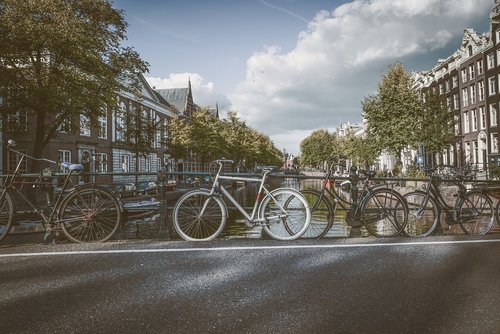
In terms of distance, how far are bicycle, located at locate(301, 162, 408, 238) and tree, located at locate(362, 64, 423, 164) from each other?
87.9 ft

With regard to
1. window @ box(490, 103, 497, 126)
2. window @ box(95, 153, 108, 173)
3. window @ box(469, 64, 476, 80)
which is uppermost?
window @ box(469, 64, 476, 80)

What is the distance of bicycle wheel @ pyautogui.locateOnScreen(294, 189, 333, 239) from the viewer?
588cm

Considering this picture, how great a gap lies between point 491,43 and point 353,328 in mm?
45728

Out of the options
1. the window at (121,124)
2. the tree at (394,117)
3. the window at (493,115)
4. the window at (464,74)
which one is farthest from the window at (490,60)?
the window at (121,124)

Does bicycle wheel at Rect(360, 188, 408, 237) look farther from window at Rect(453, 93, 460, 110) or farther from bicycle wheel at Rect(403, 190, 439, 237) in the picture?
window at Rect(453, 93, 460, 110)

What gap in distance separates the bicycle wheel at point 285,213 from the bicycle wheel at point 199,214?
2.17 feet

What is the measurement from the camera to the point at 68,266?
12.8 feet

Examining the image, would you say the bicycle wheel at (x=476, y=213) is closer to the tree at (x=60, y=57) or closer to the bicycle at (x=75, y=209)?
the bicycle at (x=75, y=209)

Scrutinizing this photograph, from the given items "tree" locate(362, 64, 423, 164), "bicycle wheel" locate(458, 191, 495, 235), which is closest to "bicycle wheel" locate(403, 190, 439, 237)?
"bicycle wheel" locate(458, 191, 495, 235)

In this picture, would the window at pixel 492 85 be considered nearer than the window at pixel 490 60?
Yes

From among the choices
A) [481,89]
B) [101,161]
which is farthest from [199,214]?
[481,89]

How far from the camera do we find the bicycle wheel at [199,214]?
5602 millimetres

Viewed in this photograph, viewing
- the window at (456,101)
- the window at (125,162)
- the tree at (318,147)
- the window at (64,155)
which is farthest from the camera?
the tree at (318,147)

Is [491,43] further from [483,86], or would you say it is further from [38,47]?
[38,47]
